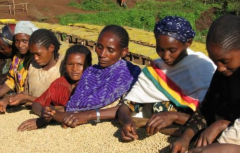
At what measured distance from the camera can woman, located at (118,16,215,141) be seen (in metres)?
2.49

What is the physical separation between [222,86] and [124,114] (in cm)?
78

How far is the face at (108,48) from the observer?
10.2ft

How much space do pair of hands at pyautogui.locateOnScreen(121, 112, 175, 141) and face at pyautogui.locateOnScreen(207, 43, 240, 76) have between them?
0.51m

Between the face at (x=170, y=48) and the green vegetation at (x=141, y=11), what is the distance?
18924mm

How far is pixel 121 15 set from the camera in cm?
2381

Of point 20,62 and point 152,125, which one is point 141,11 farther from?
point 152,125

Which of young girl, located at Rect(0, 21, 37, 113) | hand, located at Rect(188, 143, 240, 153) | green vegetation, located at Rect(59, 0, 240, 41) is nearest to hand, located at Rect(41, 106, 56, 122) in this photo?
young girl, located at Rect(0, 21, 37, 113)

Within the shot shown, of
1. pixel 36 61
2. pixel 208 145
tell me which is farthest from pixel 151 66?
pixel 36 61

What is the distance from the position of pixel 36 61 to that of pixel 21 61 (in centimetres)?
60

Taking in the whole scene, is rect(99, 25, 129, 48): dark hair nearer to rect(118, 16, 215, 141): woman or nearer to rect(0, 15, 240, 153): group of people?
rect(0, 15, 240, 153): group of people

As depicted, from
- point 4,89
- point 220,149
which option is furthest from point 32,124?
point 220,149

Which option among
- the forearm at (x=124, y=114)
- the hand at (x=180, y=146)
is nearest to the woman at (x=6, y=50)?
the forearm at (x=124, y=114)

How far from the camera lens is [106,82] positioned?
10.3 feet

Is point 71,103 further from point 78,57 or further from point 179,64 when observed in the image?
point 179,64
